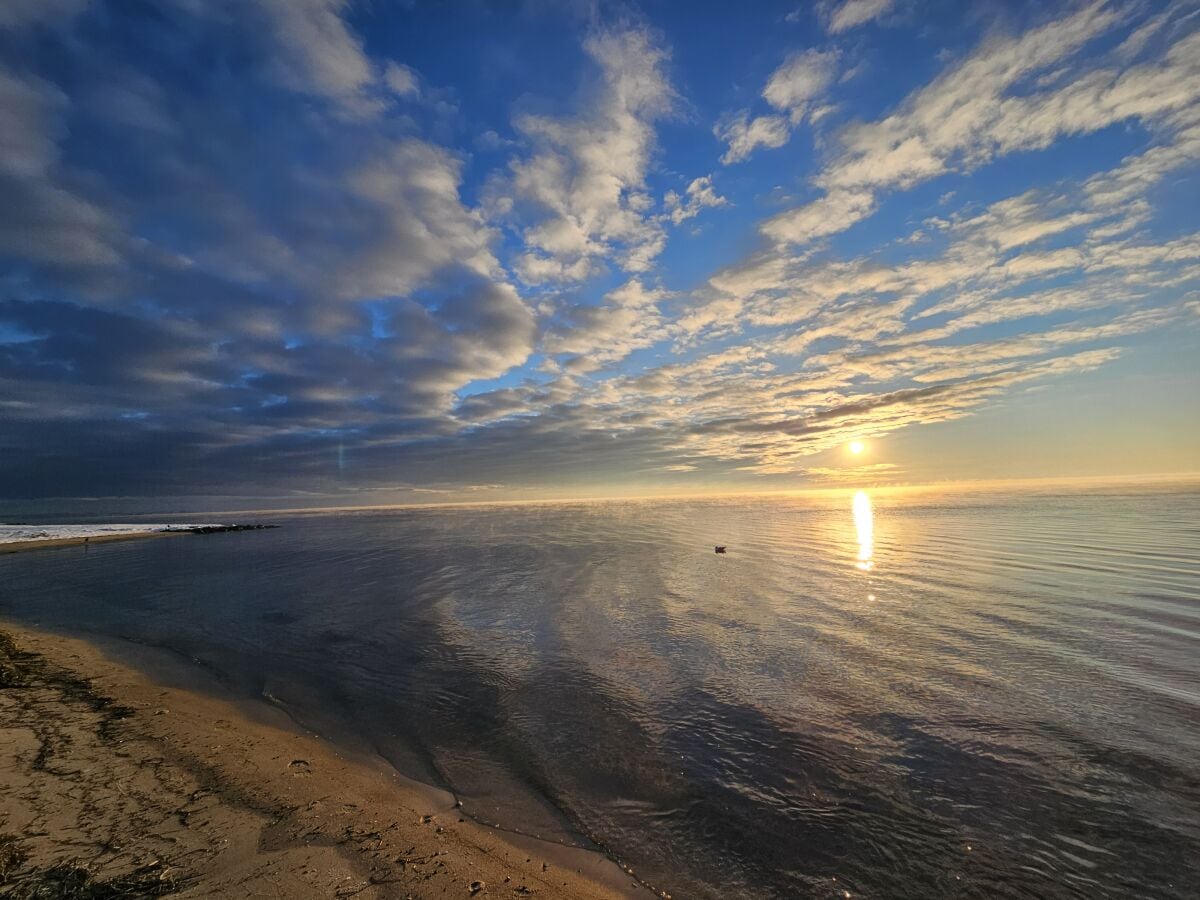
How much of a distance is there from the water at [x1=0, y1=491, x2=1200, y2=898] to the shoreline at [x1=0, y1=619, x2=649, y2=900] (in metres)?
0.64

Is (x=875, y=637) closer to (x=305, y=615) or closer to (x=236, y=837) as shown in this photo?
(x=236, y=837)

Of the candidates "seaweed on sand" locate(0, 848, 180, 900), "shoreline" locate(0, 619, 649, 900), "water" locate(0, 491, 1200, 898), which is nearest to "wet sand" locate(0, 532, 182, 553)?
"water" locate(0, 491, 1200, 898)

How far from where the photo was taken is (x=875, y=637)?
14961 millimetres

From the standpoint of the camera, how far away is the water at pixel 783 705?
20.6 ft

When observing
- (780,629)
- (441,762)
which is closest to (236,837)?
(441,762)

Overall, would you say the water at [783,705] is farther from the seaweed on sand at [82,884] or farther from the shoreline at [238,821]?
the seaweed on sand at [82,884]

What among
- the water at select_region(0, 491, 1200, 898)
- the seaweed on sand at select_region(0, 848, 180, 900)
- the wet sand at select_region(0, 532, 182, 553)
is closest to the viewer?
the seaweed on sand at select_region(0, 848, 180, 900)

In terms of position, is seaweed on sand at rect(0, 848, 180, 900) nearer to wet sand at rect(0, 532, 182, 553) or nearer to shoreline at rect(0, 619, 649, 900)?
shoreline at rect(0, 619, 649, 900)

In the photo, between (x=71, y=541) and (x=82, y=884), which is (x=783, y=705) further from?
(x=71, y=541)

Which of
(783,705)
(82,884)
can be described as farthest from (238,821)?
(783,705)

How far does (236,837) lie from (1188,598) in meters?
29.0

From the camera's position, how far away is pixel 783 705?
34.4ft

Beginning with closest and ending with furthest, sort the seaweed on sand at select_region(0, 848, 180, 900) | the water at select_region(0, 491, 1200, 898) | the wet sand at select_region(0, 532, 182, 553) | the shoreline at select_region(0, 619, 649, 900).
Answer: the seaweed on sand at select_region(0, 848, 180, 900), the shoreline at select_region(0, 619, 649, 900), the water at select_region(0, 491, 1200, 898), the wet sand at select_region(0, 532, 182, 553)

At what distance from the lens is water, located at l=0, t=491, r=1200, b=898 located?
20.6 feet
